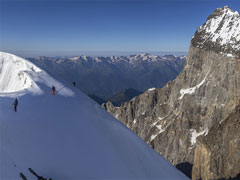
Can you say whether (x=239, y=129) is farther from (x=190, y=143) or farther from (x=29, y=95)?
(x=29, y=95)

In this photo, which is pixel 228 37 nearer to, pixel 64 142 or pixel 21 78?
pixel 21 78

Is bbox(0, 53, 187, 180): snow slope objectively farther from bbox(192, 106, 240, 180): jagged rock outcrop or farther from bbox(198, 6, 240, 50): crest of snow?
bbox(198, 6, 240, 50): crest of snow

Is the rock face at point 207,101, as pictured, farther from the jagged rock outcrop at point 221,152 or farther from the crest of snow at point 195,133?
the jagged rock outcrop at point 221,152

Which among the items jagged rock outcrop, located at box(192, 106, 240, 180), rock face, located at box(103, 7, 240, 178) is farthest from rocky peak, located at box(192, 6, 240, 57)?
jagged rock outcrop, located at box(192, 106, 240, 180)

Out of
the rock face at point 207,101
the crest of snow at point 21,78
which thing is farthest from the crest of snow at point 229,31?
the crest of snow at point 21,78

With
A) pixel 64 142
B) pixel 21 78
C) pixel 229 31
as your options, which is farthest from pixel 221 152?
pixel 229 31
